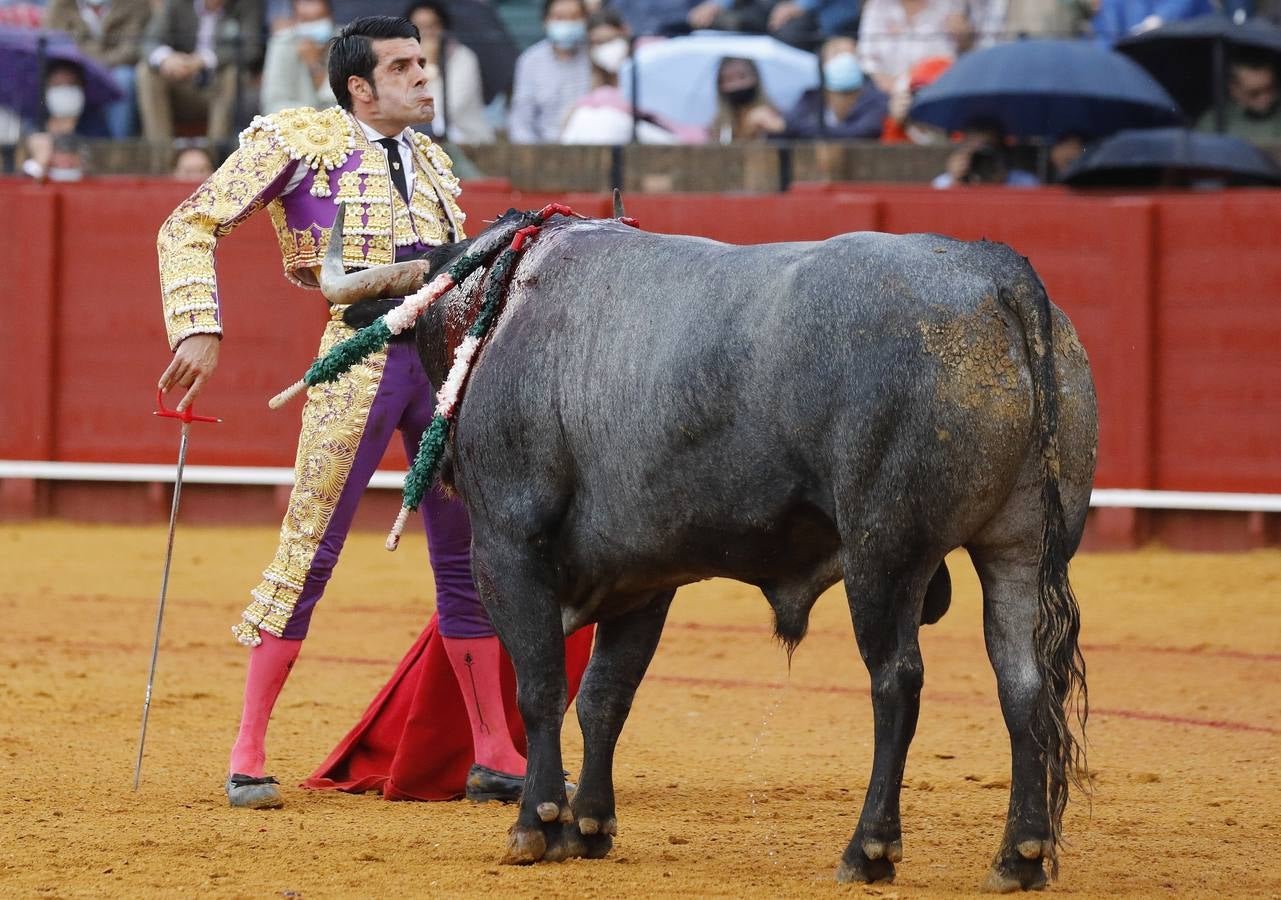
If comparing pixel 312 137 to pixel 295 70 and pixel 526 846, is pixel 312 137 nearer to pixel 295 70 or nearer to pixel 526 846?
pixel 526 846

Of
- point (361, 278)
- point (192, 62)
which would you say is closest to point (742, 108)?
point (192, 62)

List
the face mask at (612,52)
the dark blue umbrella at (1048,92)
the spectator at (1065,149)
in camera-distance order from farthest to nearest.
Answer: the face mask at (612,52)
the spectator at (1065,149)
the dark blue umbrella at (1048,92)

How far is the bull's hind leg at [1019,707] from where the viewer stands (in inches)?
134

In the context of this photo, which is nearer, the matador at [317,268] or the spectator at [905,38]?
the matador at [317,268]

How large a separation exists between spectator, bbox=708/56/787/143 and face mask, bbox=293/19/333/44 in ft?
7.02

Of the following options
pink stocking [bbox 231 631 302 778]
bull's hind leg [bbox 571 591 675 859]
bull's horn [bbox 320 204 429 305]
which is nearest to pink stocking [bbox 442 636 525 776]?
pink stocking [bbox 231 631 302 778]

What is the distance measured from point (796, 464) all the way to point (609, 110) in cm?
741

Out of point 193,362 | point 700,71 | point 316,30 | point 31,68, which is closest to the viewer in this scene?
point 193,362

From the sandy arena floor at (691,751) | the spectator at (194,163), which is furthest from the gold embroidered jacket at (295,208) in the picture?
the spectator at (194,163)

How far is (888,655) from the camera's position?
333 centimetres

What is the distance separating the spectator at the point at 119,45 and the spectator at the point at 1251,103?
19.8 ft

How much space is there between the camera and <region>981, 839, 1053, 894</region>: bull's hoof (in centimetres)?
342

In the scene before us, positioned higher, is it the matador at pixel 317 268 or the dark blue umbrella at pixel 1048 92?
the dark blue umbrella at pixel 1048 92

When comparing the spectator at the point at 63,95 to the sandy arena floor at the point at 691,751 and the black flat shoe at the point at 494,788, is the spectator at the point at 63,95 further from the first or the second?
the black flat shoe at the point at 494,788
